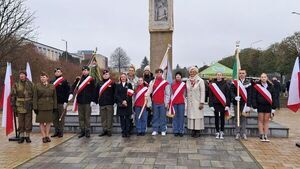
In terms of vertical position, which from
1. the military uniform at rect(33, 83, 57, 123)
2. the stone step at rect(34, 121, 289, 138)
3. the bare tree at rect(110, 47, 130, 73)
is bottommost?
the stone step at rect(34, 121, 289, 138)

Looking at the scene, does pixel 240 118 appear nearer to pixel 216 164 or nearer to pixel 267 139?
pixel 267 139

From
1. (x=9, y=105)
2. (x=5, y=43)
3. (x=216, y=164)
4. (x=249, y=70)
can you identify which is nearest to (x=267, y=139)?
(x=216, y=164)

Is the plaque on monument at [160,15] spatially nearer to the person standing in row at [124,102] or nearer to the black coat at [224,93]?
the person standing in row at [124,102]

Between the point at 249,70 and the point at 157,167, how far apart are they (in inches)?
2041

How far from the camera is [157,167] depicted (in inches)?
252

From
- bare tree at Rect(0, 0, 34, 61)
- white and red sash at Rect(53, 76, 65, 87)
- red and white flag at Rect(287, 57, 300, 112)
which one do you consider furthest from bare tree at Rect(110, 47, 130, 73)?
red and white flag at Rect(287, 57, 300, 112)

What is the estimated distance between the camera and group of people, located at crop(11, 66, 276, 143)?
9039mm

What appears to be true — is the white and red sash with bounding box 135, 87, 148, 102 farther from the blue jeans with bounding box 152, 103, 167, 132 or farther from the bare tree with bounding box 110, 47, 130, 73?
the bare tree with bounding box 110, 47, 130, 73

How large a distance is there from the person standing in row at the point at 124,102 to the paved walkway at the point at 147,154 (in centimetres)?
42

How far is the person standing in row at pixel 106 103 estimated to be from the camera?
975cm

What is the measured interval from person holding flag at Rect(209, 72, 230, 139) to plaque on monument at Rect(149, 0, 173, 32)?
3745 mm

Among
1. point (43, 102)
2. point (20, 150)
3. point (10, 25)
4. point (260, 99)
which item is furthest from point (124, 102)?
point (10, 25)

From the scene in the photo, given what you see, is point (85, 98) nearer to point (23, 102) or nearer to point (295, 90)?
point (23, 102)

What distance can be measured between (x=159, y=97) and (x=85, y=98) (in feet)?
6.50
